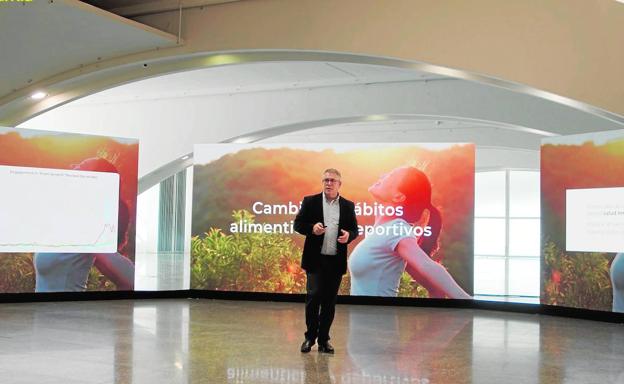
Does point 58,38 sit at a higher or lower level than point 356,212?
higher

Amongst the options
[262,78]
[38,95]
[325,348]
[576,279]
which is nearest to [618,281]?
[576,279]

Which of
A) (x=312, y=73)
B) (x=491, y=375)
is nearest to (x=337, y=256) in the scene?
(x=491, y=375)

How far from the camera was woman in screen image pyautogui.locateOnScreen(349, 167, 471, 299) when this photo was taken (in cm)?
1130

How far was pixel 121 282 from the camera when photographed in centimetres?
1161

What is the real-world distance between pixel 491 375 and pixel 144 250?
88.1 ft

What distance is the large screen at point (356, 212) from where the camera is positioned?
37.1 ft

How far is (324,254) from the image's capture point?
6.62 metres

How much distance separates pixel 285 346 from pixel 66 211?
5406 millimetres

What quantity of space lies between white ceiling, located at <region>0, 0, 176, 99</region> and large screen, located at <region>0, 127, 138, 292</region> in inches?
41.1

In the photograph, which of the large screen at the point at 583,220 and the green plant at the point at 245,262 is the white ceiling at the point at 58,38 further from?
the large screen at the point at 583,220

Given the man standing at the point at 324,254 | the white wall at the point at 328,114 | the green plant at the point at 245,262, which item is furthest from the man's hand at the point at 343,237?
the white wall at the point at 328,114

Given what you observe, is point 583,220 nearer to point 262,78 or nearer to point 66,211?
point 66,211

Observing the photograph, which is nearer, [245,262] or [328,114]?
[245,262]

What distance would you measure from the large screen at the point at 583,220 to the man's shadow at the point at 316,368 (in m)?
4.88
